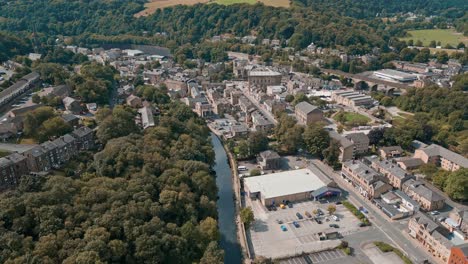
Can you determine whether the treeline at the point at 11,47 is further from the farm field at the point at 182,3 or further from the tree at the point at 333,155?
the tree at the point at 333,155

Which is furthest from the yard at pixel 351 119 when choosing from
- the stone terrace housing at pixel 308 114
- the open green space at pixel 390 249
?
the open green space at pixel 390 249

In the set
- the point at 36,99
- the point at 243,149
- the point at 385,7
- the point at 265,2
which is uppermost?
the point at 265,2

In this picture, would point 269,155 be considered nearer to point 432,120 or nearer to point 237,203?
point 237,203

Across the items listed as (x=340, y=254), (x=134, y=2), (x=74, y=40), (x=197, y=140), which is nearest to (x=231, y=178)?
(x=197, y=140)

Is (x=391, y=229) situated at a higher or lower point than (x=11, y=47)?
lower

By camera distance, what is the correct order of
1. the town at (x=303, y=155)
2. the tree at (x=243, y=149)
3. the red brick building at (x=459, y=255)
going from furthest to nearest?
the tree at (x=243, y=149), the town at (x=303, y=155), the red brick building at (x=459, y=255)

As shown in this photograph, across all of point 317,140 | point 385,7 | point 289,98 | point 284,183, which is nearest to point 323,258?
point 284,183

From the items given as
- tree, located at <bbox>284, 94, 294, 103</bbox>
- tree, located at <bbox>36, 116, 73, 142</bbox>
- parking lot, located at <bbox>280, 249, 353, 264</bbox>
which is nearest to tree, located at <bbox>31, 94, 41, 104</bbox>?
tree, located at <bbox>36, 116, 73, 142</bbox>
